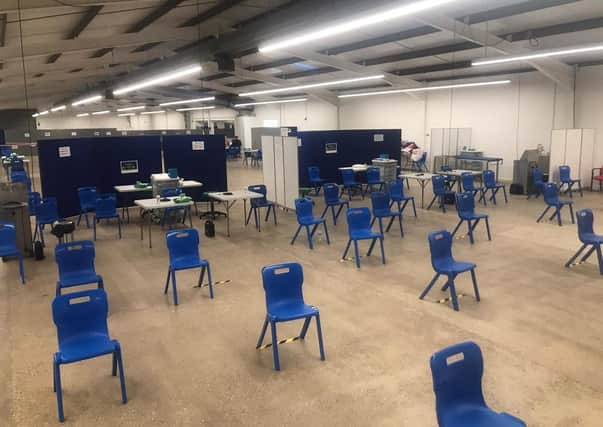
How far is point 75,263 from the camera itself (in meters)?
5.27

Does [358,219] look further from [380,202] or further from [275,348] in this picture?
[275,348]

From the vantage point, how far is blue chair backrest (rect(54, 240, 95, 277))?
5172 mm

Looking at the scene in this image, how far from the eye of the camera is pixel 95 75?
56.0 feet

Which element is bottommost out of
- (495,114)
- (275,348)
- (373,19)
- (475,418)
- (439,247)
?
(275,348)

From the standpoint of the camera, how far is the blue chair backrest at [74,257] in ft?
17.0

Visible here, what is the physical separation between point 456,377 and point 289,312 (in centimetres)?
176

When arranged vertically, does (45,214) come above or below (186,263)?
above

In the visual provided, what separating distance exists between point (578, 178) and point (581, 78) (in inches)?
116

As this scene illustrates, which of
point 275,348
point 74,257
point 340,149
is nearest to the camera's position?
point 275,348

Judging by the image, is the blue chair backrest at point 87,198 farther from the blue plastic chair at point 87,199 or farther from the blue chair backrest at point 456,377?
the blue chair backrest at point 456,377

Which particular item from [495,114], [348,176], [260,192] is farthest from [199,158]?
[495,114]

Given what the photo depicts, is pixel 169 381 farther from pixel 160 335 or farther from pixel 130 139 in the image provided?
pixel 130 139

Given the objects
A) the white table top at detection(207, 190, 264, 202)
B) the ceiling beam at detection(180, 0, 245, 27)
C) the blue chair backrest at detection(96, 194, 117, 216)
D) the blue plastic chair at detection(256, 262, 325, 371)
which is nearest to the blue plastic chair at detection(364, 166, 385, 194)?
the white table top at detection(207, 190, 264, 202)

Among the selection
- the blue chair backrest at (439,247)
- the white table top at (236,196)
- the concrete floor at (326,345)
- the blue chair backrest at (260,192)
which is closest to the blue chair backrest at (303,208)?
the concrete floor at (326,345)
